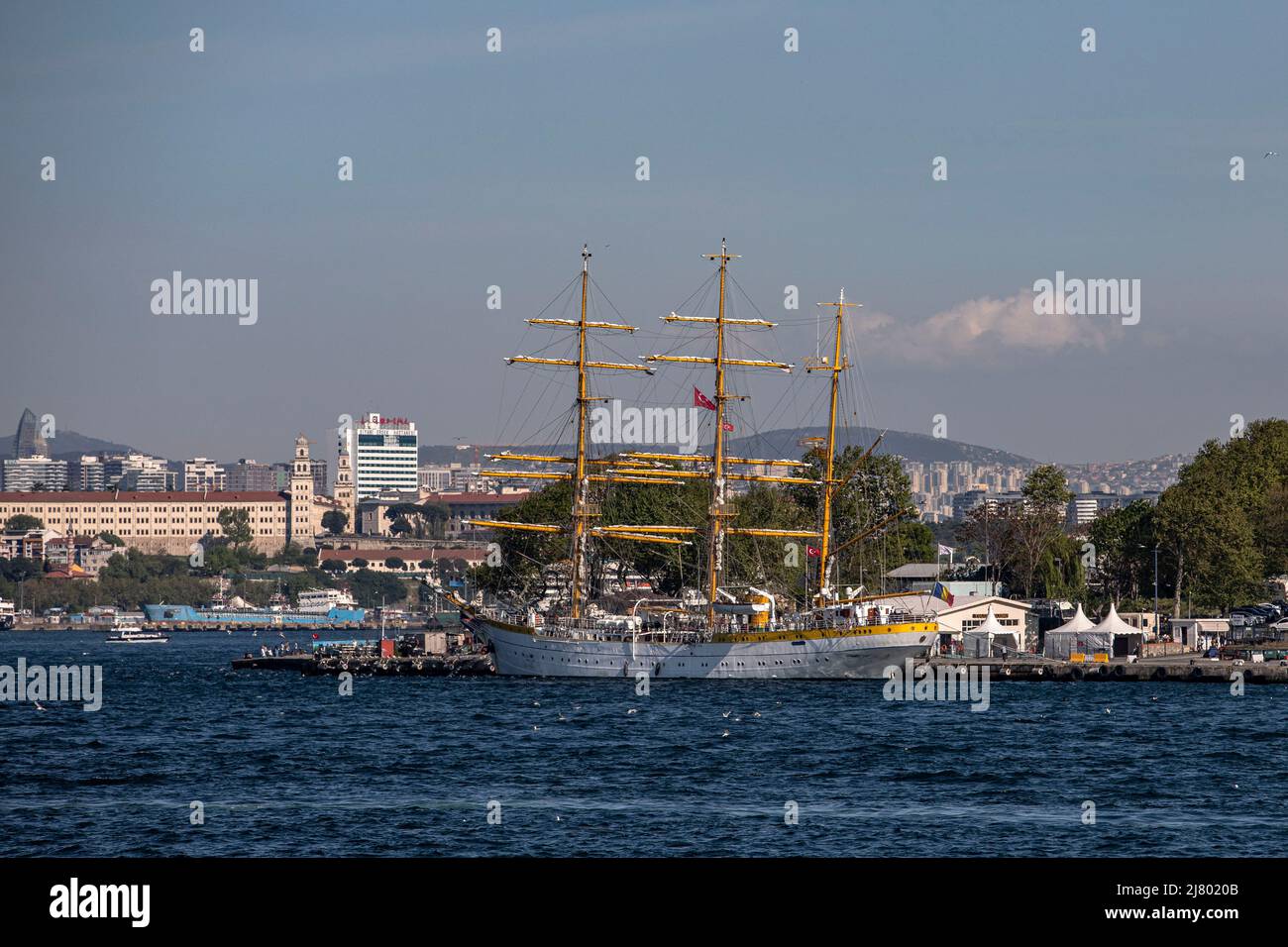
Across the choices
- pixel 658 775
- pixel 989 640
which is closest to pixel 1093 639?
pixel 989 640

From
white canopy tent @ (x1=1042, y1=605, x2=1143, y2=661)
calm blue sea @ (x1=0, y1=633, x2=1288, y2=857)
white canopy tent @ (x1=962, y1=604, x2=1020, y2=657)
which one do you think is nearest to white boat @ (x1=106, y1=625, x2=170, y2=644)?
white canopy tent @ (x1=962, y1=604, x2=1020, y2=657)

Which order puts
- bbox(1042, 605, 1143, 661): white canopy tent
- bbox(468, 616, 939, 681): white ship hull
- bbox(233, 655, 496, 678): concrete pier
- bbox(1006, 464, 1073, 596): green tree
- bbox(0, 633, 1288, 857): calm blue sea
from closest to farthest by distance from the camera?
bbox(0, 633, 1288, 857): calm blue sea, bbox(468, 616, 939, 681): white ship hull, bbox(1042, 605, 1143, 661): white canopy tent, bbox(233, 655, 496, 678): concrete pier, bbox(1006, 464, 1073, 596): green tree

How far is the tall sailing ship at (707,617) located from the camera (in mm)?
79562

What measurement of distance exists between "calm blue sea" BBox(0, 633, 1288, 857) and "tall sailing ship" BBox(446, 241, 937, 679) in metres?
10.0

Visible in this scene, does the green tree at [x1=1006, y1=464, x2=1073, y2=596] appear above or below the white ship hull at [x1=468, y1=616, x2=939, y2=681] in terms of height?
above

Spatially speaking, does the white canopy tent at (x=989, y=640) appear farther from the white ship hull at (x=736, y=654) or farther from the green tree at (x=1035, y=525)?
the green tree at (x=1035, y=525)

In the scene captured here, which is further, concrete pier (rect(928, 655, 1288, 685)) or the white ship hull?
the white ship hull

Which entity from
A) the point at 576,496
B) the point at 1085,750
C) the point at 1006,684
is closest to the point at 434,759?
the point at 1085,750

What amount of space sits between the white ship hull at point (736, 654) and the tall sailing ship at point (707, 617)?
46 millimetres

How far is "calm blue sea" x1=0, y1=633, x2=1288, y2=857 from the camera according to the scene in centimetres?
2839

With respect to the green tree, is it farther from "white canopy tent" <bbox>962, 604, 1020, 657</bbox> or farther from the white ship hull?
the white ship hull
